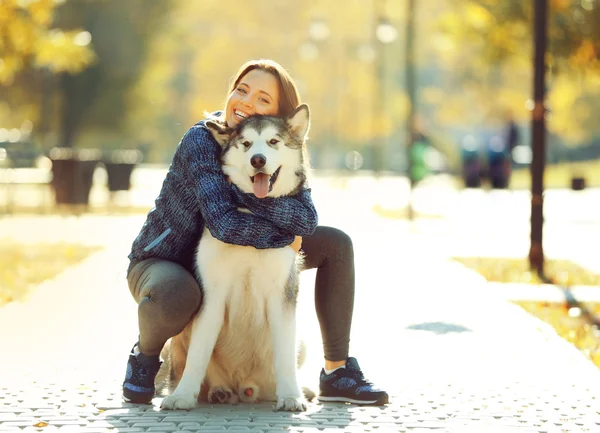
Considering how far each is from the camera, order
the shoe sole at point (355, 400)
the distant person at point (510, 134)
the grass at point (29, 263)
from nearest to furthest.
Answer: the shoe sole at point (355, 400) < the grass at point (29, 263) < the distant person at point (510, 134)

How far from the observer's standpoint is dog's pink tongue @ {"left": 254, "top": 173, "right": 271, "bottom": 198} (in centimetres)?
542

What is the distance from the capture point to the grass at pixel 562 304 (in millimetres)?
8336

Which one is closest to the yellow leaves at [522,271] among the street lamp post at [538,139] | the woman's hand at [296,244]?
the street lamp post at [538,139]

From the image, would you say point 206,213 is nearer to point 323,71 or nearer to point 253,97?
point 253,97

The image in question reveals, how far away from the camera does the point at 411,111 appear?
24.9m

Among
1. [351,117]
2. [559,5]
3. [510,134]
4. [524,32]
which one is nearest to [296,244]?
[559,5]

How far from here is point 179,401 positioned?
5434 mm

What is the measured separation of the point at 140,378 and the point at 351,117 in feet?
183

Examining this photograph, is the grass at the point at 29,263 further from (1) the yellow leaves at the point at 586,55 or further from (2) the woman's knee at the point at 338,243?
(1) the yellow leaves at the point at 586,55

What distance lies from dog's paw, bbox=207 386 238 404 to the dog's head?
1015 mm

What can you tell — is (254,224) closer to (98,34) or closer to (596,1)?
(596,1)

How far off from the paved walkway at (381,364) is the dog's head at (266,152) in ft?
3.62

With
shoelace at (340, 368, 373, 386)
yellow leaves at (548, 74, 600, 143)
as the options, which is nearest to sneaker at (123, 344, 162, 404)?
shoelace at (340, 368, 373, 386)

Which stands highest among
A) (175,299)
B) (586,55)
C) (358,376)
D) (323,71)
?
(323,71)
